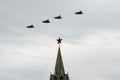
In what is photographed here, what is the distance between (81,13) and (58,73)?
78.0 m

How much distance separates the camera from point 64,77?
19462 cm

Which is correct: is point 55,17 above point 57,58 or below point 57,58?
below

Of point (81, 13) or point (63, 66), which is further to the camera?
point (63, 66)

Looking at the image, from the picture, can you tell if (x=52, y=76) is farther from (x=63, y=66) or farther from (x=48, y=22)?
(x=48, y=22)

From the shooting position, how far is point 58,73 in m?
194

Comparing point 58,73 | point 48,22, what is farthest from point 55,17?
point 58,73

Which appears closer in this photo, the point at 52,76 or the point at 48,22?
the point at 48,22

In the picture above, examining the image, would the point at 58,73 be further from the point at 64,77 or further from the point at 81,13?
the point at 81,13

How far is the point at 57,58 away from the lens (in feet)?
653

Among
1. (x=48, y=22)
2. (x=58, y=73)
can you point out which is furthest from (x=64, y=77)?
(x=48, y=22)

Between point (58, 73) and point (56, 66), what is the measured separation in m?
2.97

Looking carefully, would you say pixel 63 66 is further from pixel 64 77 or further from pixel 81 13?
pixel 81 13

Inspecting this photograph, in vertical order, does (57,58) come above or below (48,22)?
above

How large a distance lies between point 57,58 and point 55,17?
79968 millimetres
